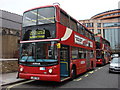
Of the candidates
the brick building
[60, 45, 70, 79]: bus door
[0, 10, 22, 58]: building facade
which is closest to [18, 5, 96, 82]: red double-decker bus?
[60, 45, 70, 79]: bus door

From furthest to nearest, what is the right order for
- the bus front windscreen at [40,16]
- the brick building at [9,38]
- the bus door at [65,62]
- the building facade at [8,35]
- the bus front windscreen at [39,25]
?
the building facade at [8,35] < the brick building at [9,38] < the bus door at [65,62] < the bus front windscreen at [40,16] < the bus front windscreen at [39,25]

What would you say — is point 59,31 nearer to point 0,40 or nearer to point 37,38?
point 37,38

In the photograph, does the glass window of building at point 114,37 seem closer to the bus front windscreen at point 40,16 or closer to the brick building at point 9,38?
the brick building at point 9,38

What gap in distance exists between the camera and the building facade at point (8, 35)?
13023 mm

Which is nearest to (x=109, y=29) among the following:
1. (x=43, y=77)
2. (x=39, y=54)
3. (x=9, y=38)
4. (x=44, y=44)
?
(x=9, y=38)

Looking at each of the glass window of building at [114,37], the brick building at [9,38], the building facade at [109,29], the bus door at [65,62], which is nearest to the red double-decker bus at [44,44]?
the bus door at [65,62]

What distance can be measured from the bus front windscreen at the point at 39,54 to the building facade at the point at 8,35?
5838 mm

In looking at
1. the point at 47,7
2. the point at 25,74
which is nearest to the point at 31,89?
the point at 25,74

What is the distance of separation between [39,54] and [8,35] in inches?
290

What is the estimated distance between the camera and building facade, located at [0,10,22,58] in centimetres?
1302

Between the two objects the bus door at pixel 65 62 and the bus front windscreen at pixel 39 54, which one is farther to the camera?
the bus door at pixel 65 62

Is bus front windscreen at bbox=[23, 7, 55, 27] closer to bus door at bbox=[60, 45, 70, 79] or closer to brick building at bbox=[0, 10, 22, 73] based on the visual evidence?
bus door at bbox=[60, 45, 70, 79]

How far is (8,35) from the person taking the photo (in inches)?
536

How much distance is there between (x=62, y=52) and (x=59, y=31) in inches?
57.4
